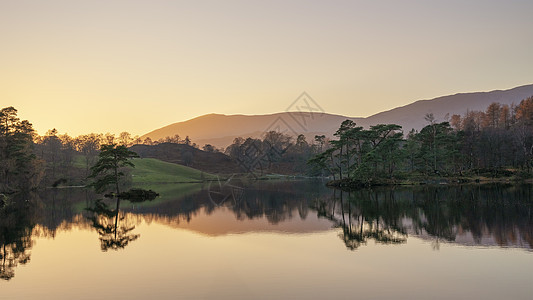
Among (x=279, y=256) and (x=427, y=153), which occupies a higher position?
(x=427, y=153)

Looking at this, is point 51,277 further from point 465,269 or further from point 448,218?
point 448,218

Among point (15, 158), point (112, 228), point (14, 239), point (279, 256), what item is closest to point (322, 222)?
point (279, 256)

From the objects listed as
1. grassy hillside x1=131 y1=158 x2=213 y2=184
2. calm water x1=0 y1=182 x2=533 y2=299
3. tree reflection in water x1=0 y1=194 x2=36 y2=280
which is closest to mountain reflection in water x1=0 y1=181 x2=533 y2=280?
tree reflection in water x1=0 y1=194 x2=36 y2=280

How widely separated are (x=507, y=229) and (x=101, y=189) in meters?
58.7

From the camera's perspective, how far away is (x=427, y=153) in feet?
283

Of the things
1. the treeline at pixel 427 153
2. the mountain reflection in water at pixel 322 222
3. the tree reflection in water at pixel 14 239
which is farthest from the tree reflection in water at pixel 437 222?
the treeline at pixel 427 153

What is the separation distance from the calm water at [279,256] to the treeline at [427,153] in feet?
153

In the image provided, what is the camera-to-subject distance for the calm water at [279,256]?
47.9ft

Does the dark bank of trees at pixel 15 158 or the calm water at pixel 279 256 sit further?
the dark bank of trees at pixel 15 158

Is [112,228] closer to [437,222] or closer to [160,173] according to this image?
[437,222]

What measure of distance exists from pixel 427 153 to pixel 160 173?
300ft

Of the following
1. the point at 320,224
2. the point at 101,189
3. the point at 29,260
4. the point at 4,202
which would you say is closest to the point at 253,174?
the point at 101,189

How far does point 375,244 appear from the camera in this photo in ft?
73.4

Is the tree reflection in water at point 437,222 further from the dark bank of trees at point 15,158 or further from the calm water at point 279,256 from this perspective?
the dark bank of trees at point 15,158
